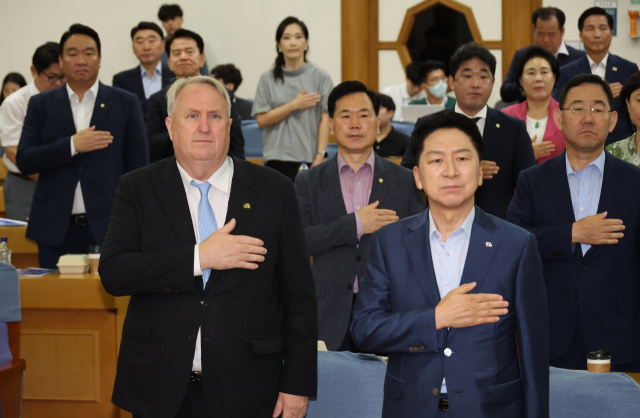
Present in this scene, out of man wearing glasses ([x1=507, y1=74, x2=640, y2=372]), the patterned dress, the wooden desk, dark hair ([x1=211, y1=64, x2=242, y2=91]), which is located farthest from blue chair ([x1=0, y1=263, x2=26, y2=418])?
dark hair ([x1=211, y1=64, x2=242, y2=91])

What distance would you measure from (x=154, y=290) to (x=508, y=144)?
5.96 ft

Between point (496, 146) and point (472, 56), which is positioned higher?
point (472, 56)

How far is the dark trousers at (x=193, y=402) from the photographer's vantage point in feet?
5.53

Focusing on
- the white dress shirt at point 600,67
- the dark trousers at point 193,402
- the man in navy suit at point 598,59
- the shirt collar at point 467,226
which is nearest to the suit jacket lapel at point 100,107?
the dark trousers at point 193,402

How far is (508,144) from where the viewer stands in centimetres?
293

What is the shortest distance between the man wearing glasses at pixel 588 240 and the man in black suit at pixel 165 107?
1.52m

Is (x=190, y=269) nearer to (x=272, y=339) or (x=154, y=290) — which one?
(x=154, y=290)

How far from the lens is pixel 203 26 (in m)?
7.21

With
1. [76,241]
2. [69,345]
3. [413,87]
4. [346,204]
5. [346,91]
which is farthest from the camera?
[413,87]

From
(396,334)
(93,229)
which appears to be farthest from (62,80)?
(396,334)

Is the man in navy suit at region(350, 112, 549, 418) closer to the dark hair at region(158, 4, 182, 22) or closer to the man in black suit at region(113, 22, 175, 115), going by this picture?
the man in black suit at region(113, 22, 175, 115)

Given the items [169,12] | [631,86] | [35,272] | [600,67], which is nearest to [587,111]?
[631,86]

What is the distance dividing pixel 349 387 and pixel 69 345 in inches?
63.5

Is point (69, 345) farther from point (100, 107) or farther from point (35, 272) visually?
point (100, 107)
